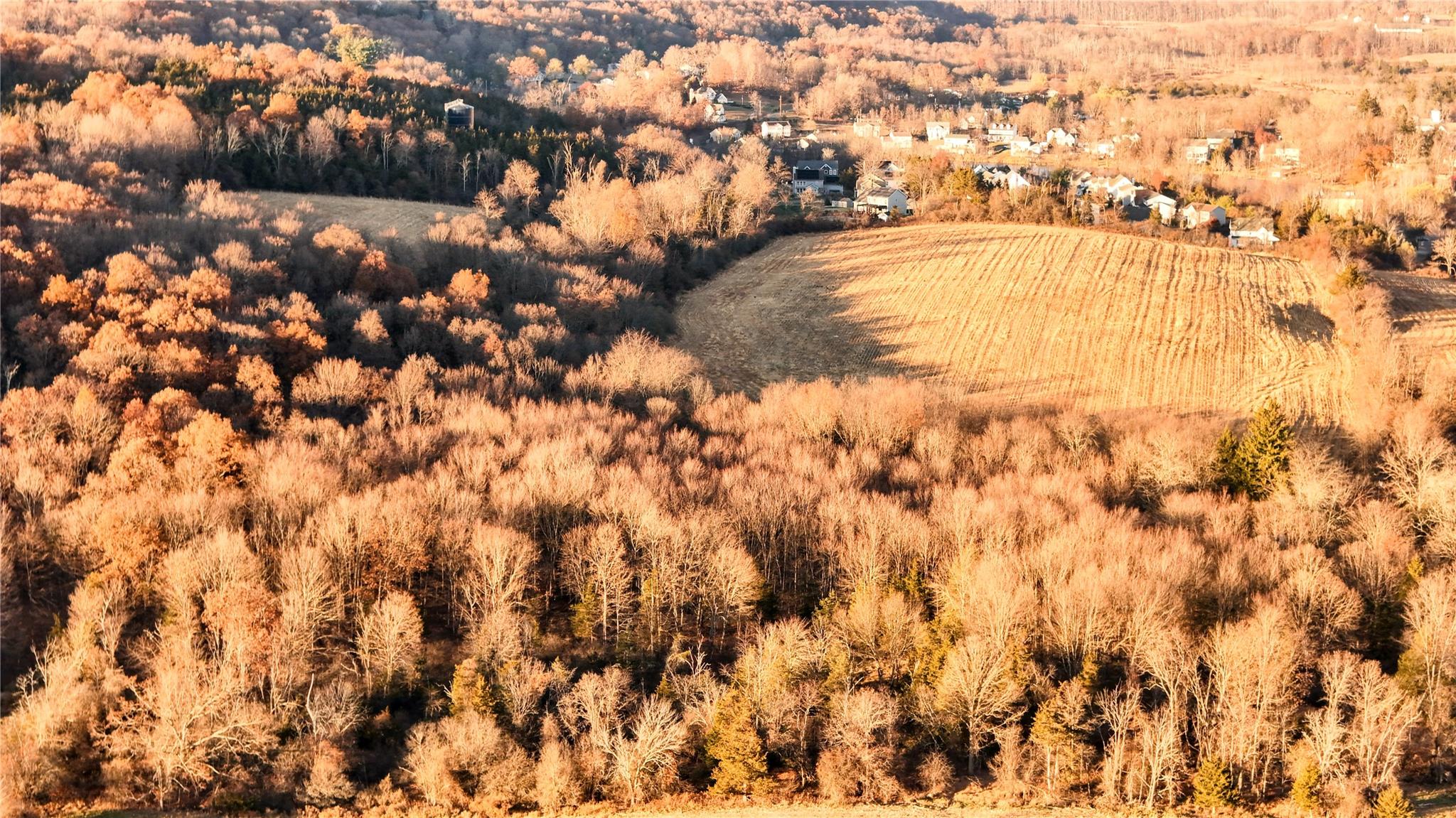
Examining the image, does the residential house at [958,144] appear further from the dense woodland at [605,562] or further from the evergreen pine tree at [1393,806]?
the evergreen pine tree at [1393,806]

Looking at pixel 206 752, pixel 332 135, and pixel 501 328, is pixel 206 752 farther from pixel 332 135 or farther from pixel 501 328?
pixel 332 135

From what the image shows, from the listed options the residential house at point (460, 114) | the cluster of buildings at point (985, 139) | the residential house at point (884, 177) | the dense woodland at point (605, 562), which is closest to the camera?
the dense woodland at point (605, 562)

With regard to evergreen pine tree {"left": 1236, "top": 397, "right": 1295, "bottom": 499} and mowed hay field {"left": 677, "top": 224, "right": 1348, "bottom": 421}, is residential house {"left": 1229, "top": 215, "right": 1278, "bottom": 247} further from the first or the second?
evergreen pine tree {"left": 1236, "top": 397, "right": 1295, "bottom": 499}

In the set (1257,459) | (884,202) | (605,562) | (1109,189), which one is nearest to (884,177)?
(884,202)

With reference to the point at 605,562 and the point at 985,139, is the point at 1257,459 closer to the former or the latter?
the point at 605,562

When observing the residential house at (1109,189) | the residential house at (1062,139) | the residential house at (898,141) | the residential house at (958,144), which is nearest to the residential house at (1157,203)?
Result: the residential house at (1109,189)

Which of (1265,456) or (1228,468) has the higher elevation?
(1265,456)

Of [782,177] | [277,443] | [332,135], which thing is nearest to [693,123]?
[782,177]
